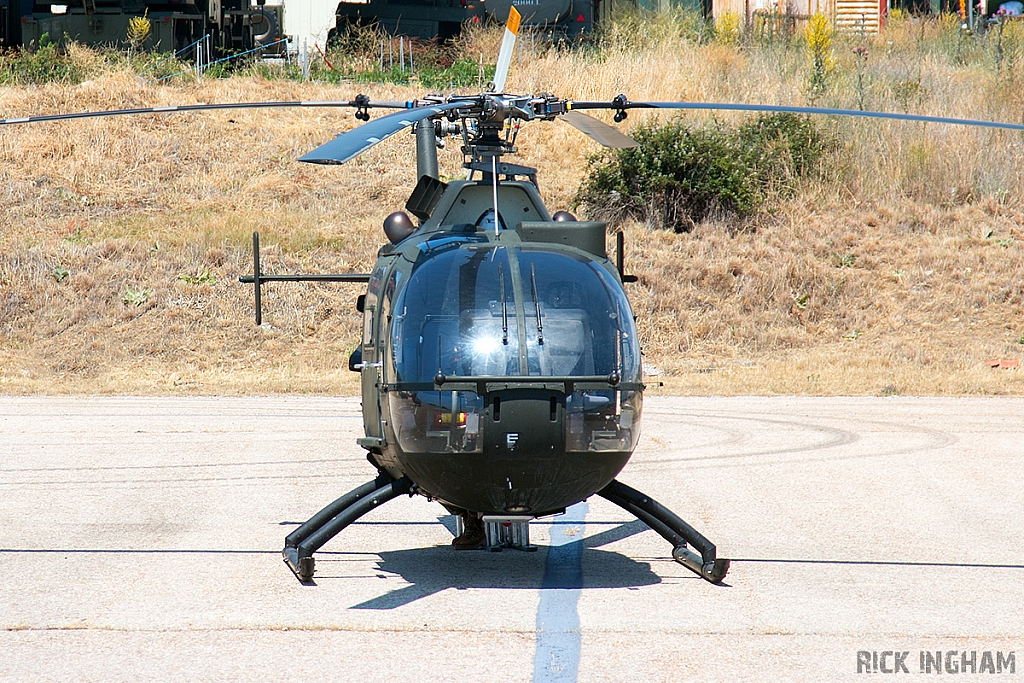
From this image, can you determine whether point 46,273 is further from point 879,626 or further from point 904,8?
point 904,8

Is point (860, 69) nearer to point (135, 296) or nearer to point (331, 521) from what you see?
point (135, 296)

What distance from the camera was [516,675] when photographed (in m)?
4.93

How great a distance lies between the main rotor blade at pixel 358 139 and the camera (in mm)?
5340

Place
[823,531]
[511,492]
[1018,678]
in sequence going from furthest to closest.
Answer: [823,531] → [511,492] → [1018,678]

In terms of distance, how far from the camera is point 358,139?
5.54 meters

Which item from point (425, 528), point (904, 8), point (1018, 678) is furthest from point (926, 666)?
point (904, 8)

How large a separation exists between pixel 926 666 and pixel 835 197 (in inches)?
774

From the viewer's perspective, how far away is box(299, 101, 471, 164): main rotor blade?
210 inches

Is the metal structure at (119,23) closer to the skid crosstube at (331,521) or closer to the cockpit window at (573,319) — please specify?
the skid crosstube at (331,521)

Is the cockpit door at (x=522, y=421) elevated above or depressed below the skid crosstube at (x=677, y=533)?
above

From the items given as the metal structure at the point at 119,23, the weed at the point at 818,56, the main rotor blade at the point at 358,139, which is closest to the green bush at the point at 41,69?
the metal structure at the point at 119,23

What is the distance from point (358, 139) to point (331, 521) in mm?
2257

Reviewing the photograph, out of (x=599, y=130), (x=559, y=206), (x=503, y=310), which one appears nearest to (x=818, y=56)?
(x=559, y=206)

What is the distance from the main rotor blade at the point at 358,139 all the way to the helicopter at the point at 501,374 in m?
0.01
